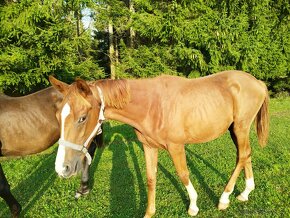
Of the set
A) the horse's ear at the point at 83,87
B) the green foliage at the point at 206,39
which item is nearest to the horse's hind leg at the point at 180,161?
the horse's ear at the point at 83,87

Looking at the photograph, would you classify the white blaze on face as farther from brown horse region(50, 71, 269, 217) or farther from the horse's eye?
the horse's eye

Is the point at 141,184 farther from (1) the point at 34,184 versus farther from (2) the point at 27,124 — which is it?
(2) the point at 27,124

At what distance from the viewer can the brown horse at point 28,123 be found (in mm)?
4250

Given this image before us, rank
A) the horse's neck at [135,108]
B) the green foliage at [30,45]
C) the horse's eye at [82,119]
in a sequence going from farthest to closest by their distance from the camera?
the green foliage at [30,45]
the horse's neck at [135,108]
the horse's eye at [82,119]

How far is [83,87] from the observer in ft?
9.16

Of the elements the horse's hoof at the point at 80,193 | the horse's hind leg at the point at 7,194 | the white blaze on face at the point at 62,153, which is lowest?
the horse's hoof at the point at 80,193

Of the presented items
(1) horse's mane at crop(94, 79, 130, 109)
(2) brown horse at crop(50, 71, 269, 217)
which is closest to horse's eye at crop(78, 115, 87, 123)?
(2) brown horse at crop(50, 71, 269, 217)

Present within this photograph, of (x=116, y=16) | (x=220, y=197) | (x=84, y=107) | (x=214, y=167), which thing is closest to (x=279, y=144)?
(x=214, y=167)

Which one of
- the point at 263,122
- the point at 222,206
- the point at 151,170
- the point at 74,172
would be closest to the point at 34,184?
the point at 151,170

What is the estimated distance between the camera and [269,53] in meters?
15.7

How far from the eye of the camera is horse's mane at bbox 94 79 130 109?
3.16 meters

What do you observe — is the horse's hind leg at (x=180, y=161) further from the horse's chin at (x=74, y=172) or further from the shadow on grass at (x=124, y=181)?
the horse's chin at (x=74, y=172)

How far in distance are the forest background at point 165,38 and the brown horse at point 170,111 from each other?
855 cm

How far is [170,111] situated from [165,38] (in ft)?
38.8
